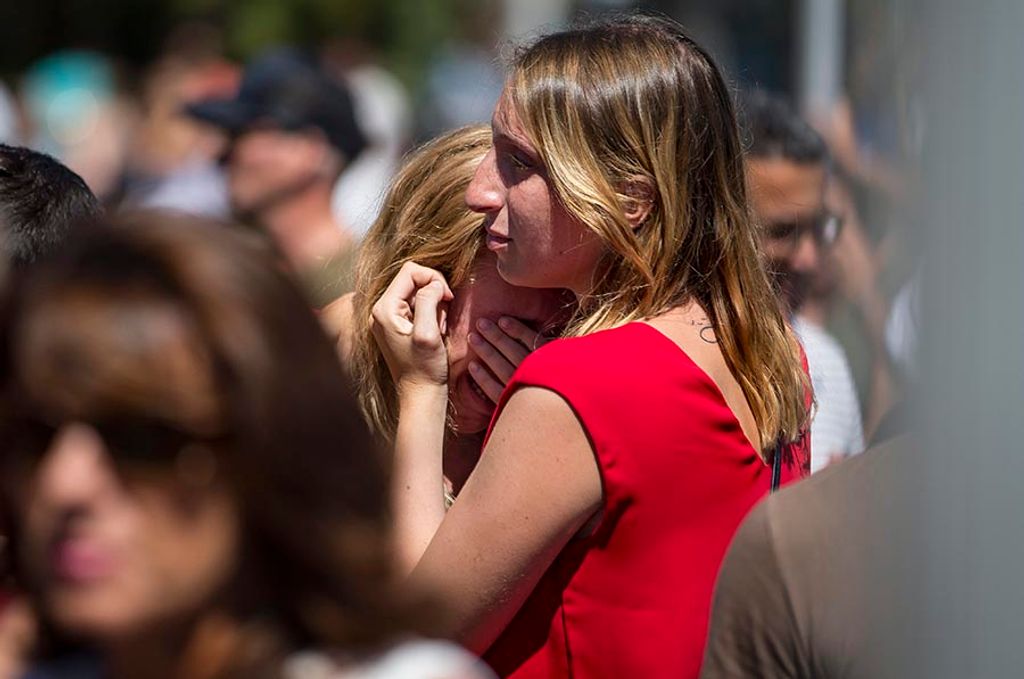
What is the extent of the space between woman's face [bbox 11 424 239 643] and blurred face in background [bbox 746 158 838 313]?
92.5 inches

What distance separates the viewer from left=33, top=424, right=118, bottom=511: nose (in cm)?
128

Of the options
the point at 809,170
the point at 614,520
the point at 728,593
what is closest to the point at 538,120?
the point at 614,520

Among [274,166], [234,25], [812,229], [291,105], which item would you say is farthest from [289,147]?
[234,25]

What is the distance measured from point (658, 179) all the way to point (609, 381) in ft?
1.21

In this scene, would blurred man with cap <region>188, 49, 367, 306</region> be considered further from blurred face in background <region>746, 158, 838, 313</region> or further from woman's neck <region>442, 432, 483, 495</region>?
woman's neck <region>442, 432, 483, 495</region>

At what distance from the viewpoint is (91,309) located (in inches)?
50.9

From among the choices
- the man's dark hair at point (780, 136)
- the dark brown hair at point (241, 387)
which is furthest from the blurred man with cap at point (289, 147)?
the dark brown hair at point (241, 387)

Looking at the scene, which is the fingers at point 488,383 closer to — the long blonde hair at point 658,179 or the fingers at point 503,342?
the fingers at point 503,342

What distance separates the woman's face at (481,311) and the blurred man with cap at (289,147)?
270 centimetres

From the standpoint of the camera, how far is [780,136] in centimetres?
407

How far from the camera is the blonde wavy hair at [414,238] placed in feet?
8.44

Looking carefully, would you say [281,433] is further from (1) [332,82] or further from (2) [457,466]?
(1) [332,82]

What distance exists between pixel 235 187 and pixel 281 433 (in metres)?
4.70

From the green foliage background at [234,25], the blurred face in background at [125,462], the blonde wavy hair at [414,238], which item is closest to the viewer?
the blurred face in background at [125,462]
